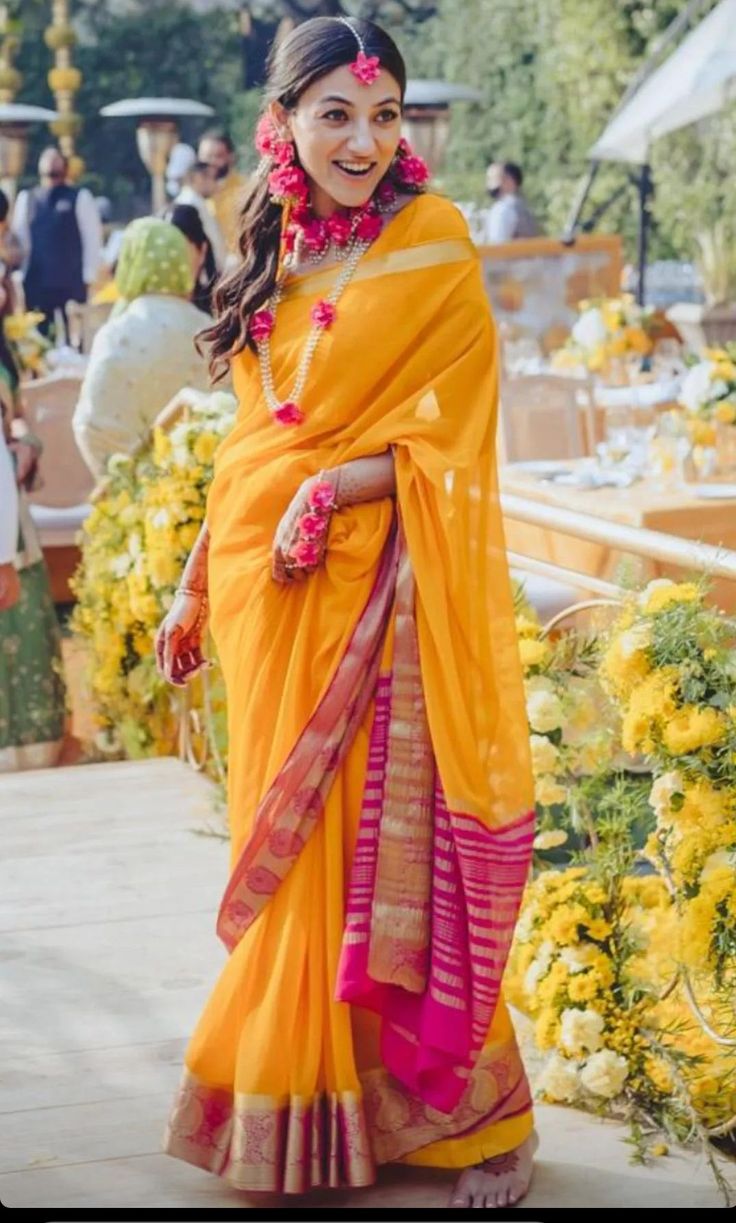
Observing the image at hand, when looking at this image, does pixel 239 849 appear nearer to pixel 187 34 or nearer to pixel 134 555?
pixel 134 555

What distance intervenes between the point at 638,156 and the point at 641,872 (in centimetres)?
737

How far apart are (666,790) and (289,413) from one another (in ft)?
2.70

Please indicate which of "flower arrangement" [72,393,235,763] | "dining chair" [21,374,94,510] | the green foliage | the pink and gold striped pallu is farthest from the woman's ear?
the green foliage

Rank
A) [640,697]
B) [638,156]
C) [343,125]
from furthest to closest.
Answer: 1. [638,156]
2. [640,697]
3. [343,125]

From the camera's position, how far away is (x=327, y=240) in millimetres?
2869

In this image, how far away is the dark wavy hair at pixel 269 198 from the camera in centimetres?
280

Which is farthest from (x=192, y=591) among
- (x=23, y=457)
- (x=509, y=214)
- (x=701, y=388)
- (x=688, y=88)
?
(x=509, y=214)

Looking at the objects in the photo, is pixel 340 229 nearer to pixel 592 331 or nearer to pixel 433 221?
pixel 433 221

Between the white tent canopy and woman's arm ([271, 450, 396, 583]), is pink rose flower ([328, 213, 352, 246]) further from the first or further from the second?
the white tent canopy

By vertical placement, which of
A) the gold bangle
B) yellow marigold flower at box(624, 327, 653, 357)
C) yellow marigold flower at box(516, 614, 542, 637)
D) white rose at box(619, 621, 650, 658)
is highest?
the gold bangle

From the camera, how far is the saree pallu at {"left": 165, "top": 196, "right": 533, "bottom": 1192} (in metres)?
2.79

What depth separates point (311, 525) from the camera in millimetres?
2793

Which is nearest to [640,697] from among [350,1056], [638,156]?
[350,1056]

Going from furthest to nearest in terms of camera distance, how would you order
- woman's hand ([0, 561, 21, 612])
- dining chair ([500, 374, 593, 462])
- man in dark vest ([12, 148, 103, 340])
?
man in dark vest ([12, 148, 103, 340]) → dining chair ([500, 374, 593, 462]) → woman's hand ([0, 561, 21, 612])
